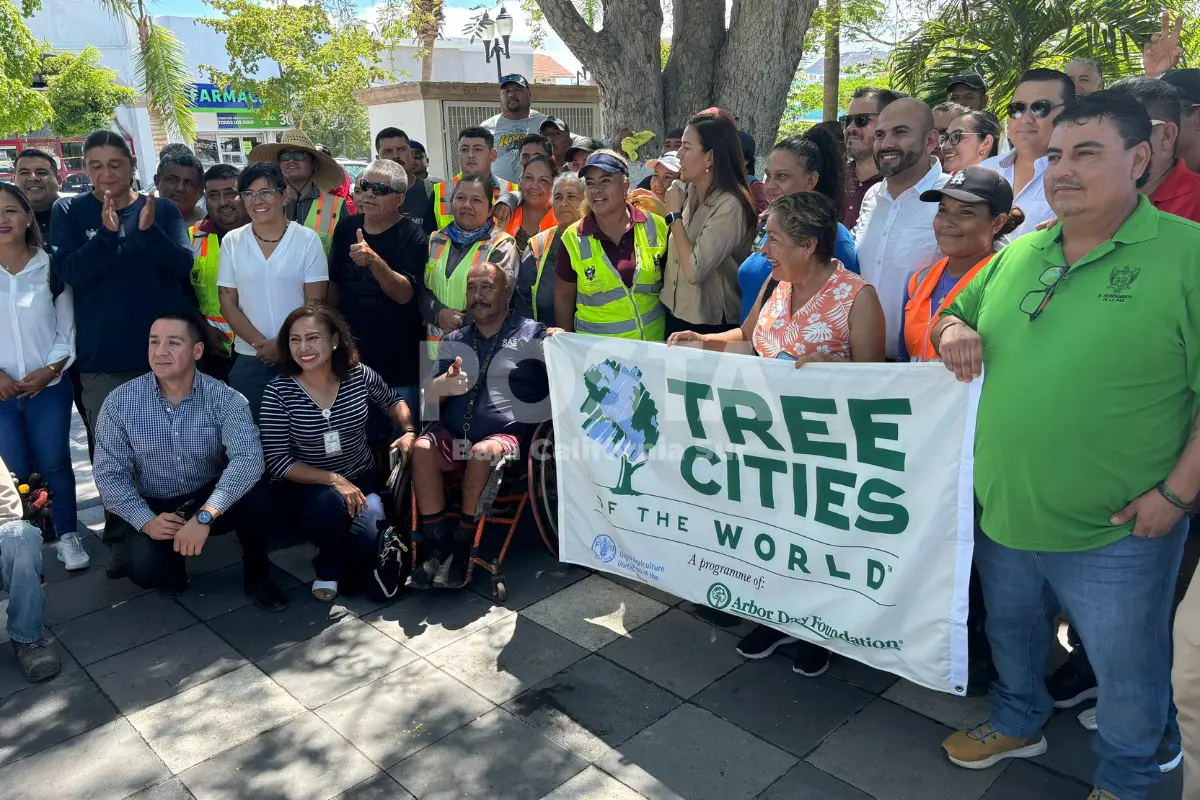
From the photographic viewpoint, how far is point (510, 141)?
777 centimetres

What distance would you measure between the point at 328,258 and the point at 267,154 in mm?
1335

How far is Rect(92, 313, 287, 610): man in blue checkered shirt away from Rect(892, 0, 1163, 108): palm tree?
6.87 meters

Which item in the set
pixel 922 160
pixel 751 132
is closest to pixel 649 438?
pixel 922 160

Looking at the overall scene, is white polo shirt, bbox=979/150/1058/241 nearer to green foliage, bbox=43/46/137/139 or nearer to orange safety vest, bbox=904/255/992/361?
orange safety vest, bbox=904/255/992/361

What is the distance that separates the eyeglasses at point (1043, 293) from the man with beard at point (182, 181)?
205 inches

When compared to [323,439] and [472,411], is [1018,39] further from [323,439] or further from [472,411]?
[323,439]

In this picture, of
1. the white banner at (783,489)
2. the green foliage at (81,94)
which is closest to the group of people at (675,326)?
the white banner at (783,489)

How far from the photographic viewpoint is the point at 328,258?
206 inches

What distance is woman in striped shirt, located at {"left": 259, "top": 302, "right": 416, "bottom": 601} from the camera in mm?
4359

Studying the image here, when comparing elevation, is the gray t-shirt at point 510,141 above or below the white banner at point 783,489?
above

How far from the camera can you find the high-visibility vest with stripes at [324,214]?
18.2ft

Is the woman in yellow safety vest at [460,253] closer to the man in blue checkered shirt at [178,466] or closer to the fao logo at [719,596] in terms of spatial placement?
the man in blue checkered shirt at [178,466]

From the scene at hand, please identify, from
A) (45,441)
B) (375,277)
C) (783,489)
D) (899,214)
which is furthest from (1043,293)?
(45,441)

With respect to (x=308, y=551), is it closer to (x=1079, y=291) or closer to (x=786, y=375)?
(x=786, y=375)
